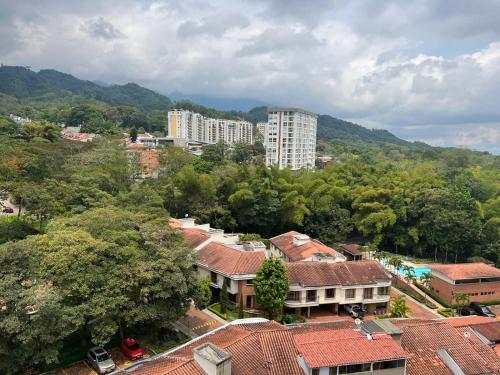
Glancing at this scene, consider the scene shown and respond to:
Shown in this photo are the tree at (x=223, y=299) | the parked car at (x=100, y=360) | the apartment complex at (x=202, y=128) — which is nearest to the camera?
the parked car at (x=100, y=360)

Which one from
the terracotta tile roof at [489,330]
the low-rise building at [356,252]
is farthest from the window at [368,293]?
the low-rise building at [356,252]

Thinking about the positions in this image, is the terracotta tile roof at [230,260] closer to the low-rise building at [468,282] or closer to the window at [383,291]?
the window at [383,291]

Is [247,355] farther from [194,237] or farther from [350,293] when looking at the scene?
[194,237]

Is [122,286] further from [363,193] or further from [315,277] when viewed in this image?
[363,193]

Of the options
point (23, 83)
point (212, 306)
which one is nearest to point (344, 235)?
point (212, 306)

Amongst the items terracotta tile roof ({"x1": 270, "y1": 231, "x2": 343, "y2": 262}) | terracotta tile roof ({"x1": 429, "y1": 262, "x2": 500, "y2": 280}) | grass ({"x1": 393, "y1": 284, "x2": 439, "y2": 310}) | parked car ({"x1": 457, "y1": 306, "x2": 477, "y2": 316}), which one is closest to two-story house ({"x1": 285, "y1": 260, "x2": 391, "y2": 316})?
terracotta tile roof ({"x1": 270, "y1": 231, "x2": 343, "y2": 262})

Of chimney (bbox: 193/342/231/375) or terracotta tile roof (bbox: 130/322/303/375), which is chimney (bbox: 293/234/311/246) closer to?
terracotta tile roof (bbox: 130/322/303/375)
